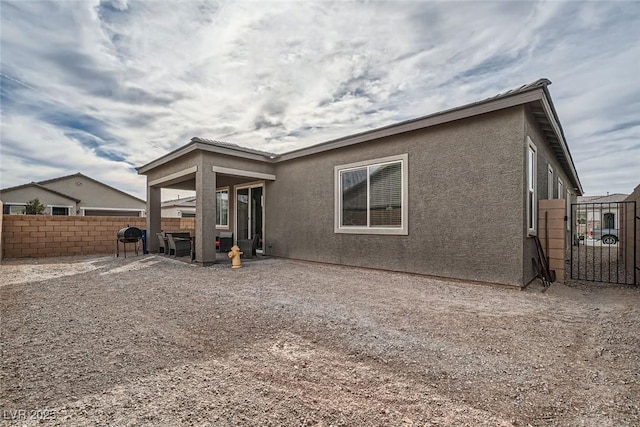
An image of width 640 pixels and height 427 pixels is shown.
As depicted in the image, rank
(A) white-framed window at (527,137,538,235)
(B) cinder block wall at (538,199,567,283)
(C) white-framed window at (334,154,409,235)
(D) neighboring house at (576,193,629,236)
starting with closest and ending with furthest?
(A) white-framed window at (527,137,538,235), (B) cinder block wall at (538,199,567,283), (C) white-framed window at (334,154,409,235), (D) neighboring house at (576,193,629,236)

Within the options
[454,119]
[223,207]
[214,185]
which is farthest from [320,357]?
[223,207]

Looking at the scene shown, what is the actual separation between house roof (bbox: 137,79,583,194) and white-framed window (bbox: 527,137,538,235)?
64 centimetres

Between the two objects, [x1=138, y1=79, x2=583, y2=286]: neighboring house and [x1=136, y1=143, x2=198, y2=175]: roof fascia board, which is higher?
[x1=136, y1=143, x2=198, y2=175]: roof fascia board

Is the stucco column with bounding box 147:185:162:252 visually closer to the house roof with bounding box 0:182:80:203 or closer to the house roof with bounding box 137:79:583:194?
the house roof with bounding box 137:79:583:194

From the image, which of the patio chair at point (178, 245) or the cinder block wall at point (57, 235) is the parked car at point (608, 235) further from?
the cinder block wall at point (57, 235)

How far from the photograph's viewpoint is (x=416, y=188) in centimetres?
619

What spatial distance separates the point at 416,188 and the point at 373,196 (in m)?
1.09

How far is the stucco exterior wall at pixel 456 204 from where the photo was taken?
200 inches

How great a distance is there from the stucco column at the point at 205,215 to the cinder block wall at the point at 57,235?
17.6 ft

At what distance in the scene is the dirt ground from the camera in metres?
1.80

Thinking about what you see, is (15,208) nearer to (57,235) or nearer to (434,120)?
(57,235)

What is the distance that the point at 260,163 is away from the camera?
9062 mm

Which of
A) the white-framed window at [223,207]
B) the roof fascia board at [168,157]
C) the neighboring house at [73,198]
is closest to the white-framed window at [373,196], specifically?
the roof fascia board at [168,157]

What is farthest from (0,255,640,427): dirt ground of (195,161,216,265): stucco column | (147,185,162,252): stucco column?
(147,185,162,252): stucco column
